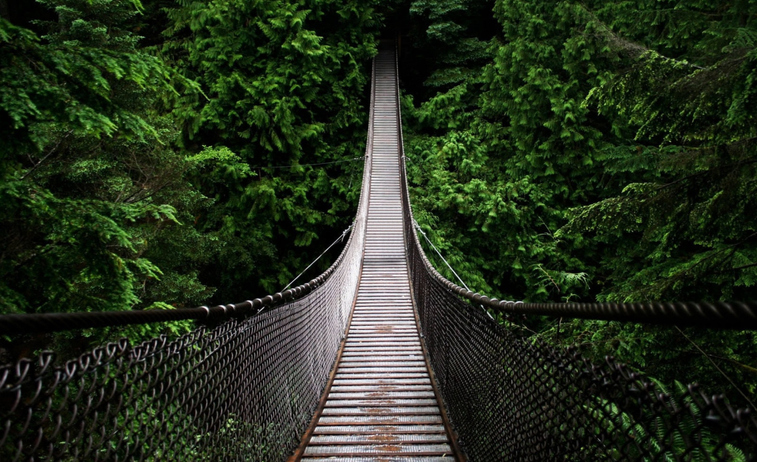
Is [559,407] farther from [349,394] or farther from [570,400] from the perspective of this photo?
[349,394]

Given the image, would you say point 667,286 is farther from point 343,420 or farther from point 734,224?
point 343,420

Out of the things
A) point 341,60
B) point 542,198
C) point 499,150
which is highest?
point 341,60

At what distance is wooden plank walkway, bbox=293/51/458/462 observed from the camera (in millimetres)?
2547

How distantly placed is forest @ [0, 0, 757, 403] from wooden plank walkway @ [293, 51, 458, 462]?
1091 millimetres

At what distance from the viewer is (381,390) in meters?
3.49

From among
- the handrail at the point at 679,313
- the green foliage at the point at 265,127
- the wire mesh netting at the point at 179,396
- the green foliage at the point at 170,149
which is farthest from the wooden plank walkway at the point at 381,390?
the green foliage at the point at 265,127

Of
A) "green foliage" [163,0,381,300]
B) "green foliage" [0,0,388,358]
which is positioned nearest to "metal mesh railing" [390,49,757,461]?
"green foliage" [0,0,388,358]

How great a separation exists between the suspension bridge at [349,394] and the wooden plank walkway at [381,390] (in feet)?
0.05

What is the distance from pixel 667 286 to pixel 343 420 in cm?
235

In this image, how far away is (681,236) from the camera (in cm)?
308

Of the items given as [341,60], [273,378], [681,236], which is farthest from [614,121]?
[273,378]

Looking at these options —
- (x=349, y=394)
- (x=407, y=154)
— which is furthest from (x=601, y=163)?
(x=349, y=394)

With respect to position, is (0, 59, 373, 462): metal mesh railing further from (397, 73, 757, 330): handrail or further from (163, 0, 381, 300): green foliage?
(163, 0, 381, 300): green foliage

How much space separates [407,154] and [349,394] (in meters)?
9.04
